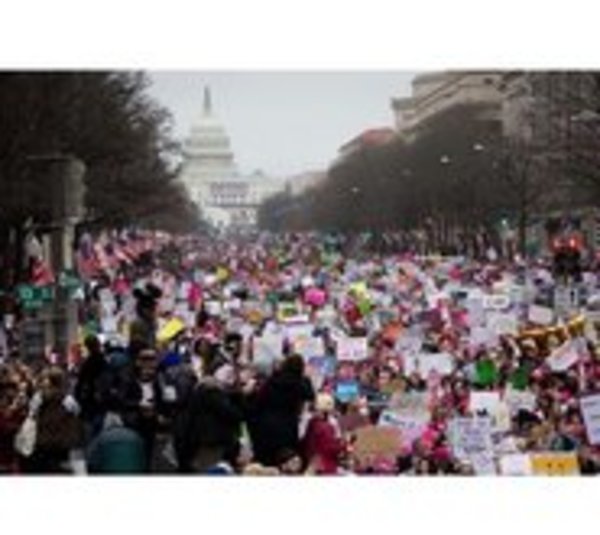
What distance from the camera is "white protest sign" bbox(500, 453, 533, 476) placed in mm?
14250

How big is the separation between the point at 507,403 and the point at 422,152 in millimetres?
77261

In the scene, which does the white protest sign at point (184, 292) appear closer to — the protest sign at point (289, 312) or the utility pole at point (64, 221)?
the protest sign at point (289, 312)

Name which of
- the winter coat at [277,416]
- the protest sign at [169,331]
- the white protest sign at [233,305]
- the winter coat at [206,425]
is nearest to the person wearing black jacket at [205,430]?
the winter coat at [206,425]

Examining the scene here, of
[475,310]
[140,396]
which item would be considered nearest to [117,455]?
[140,396]

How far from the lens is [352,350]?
22000 mm

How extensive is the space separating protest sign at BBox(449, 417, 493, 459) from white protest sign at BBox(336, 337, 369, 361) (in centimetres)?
645

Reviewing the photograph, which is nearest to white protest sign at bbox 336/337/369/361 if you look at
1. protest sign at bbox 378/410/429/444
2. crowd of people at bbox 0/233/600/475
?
crowd of people at bbox 0/233/600/475

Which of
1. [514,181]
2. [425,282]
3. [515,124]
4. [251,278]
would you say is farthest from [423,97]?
[425,282]

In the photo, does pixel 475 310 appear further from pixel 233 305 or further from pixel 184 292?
pixel 184 292

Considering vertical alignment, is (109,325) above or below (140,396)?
above

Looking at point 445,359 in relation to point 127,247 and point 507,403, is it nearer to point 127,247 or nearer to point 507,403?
point 507,403

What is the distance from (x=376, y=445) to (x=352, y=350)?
6888mm

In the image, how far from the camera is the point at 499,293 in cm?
3034
